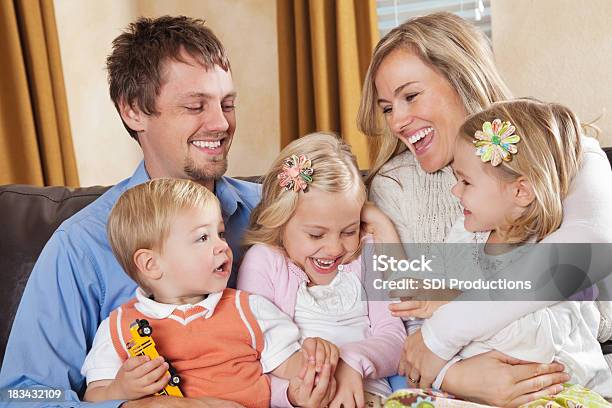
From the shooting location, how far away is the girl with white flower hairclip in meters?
1.44

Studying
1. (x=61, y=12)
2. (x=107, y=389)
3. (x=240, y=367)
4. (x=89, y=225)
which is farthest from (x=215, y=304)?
(x=61, y=12)

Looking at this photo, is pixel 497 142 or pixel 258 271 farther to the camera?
pixel 258 271

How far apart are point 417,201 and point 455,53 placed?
35 cm

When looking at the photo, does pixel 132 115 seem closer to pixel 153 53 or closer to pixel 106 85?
pixel 153 53

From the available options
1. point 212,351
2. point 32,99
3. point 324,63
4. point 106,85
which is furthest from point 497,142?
point 106,85

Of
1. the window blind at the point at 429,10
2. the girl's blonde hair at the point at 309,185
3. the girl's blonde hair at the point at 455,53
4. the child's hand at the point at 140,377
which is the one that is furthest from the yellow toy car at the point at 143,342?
the window blind at the point at 429,10

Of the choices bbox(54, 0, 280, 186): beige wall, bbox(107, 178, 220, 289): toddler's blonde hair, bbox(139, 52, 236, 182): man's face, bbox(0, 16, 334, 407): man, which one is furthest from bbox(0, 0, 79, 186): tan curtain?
bbox(107, 178, 220, 289): toddler's blonde hair

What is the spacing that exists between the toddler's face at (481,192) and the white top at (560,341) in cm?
19

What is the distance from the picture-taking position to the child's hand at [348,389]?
58.7 inches

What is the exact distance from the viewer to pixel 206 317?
1539 millimetres

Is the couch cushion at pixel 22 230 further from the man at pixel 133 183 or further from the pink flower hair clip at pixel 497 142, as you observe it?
the pink flower hair clip at pixel 497 142

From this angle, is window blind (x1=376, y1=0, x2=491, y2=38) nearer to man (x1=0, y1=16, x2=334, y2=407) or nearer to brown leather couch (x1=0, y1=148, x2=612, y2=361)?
brown leather couch (x1=0, y1=148, x2=612, y2=361)

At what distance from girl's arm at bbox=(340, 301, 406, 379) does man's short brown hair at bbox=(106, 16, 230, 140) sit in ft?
2.30

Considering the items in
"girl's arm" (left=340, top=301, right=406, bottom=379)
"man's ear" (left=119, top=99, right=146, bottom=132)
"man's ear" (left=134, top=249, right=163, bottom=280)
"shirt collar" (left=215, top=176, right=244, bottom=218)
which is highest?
"man's ear" (left=119, top=99, right=146, bottom=132)
